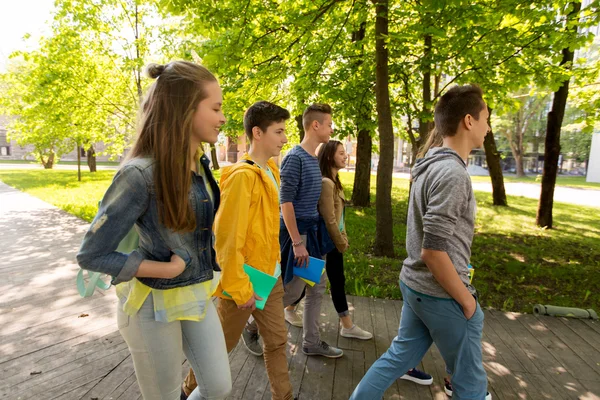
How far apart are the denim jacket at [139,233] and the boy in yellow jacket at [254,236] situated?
13.4 inches

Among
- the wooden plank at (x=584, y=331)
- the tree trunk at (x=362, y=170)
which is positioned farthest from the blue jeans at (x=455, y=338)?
the tree trunk at (x=362, y=170)

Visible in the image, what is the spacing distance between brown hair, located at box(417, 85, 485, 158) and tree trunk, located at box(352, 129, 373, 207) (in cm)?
947

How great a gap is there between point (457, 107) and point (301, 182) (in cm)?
147

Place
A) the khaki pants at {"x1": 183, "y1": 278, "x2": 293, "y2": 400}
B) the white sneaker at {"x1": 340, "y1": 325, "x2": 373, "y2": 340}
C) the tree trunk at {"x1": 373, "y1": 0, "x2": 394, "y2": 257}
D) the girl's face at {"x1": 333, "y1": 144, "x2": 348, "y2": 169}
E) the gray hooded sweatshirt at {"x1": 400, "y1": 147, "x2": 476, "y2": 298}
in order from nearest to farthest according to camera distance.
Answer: the gray hooded sweatshirt at {"x1": 400, "y1": 147, "x2": 476, "y2": 298}
the khaki pants at {"x1": 183, "y1": 278, "x2": 293, "y2": 400}
the girl's face at {"x1": 333, "y1": 144, "x2": 348, "y2": 169}
the white sneaker at {"x1": 340, "y1": 325, "x2": 373, "y2": 340}
the tree trunk at {"x1": 373, "y1": 0, "x2": 394, "y2": 257}

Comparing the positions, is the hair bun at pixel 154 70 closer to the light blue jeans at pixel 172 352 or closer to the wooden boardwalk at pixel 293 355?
the light blue jeans at pixel 172 352

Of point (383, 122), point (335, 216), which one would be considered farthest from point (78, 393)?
point (383, 122)

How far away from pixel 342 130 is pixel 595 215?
39.4 ft

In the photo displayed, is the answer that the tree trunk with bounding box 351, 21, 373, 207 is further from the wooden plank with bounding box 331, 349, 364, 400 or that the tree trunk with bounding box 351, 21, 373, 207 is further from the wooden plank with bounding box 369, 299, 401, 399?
the wooden plank with bounding box 331, 349, 364, 400

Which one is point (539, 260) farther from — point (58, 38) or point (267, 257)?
point (58, 38)

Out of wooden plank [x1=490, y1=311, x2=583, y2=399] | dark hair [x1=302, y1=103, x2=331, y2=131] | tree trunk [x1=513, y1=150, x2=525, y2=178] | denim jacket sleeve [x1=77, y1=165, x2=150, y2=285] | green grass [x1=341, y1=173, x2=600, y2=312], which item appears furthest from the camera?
tree trunk [x1=513, y1=150, x2=525, y2=178]

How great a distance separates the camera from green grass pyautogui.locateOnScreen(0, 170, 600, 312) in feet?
17.5

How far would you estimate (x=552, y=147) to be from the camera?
966 centimetres

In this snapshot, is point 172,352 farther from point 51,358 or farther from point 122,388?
point 51,358

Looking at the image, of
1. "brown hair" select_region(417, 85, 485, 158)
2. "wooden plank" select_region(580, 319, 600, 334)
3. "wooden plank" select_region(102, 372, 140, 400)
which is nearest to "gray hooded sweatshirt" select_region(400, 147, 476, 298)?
"brown hair" select_region(417, 85, 485, 158)
